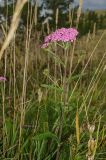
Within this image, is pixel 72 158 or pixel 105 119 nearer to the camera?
pixel 72 158

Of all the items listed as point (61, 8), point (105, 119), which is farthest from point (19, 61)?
point (61, 8)

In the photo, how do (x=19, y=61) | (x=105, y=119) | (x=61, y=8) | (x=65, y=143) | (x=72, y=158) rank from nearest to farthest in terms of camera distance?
(x=72, y=158) → (x=65, y=143) → (x=105, y=119) → (x=19, y=61) → (x=61, y=8)

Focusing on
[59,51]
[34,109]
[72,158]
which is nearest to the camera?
[72,158]

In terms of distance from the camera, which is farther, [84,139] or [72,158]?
[84,139]

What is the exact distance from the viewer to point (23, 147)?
102 inches

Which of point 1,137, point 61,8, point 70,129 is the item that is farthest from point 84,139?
point 61,8

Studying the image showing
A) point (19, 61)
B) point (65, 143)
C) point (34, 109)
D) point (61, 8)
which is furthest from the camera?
point (61, 8)

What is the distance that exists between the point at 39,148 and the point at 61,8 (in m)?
13.1

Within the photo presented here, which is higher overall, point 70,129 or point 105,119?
point 70,129

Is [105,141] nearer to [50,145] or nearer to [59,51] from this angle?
[50,145]

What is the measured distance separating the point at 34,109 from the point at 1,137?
61cm

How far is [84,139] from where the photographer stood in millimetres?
2797

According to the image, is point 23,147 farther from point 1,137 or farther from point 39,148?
point 1,137

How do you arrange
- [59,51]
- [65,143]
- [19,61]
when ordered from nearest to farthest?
[65,143], [19,61], [59,51]
